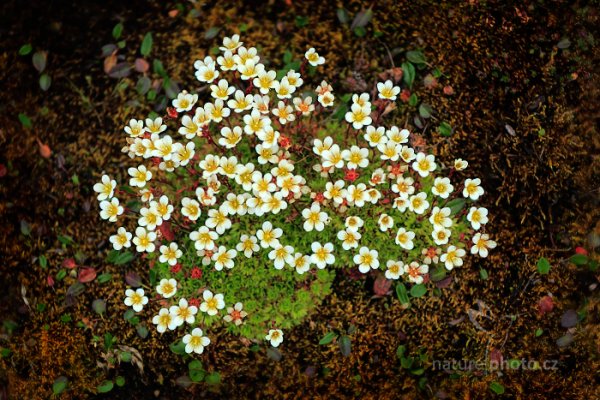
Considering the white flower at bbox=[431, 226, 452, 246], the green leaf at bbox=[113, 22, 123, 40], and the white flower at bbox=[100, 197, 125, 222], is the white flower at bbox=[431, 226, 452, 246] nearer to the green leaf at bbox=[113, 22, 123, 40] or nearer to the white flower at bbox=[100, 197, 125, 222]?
the white flower at bbox=[100, 197, 125, 222]

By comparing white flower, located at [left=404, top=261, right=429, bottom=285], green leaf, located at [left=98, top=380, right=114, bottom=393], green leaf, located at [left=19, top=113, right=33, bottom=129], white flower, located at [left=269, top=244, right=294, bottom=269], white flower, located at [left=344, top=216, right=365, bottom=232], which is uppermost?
white flower, located at [left=344, top=216, right=365, bottom=232]

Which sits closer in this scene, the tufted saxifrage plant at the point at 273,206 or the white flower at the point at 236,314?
the tufted saxifrage plant at the point at 273,206

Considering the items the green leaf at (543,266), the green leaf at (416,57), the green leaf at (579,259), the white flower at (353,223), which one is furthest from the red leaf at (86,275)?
the green leaf at (579,259)

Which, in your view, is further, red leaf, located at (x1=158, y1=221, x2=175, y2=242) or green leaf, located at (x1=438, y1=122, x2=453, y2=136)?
green leaf, located at (x1=438, y1=122, x2=453, y2=136)

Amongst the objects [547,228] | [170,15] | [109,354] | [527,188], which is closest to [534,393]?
[547,228]

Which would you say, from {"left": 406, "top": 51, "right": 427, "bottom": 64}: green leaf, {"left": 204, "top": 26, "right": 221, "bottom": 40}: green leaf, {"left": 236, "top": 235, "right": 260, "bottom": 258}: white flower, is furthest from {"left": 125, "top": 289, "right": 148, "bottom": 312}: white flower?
{"left": 406, "top": 51, "right": 427, "bottom": 64}: green leaf

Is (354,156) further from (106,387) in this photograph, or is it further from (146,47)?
(106,387)

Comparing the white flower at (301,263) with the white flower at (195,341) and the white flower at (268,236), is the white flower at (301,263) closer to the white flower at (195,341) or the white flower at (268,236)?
the white flower at (268,236)
